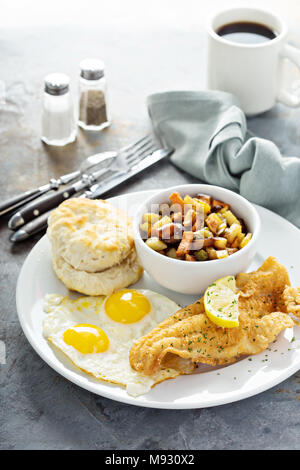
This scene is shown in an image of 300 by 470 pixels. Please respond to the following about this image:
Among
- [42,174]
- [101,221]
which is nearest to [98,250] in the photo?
[101,221]

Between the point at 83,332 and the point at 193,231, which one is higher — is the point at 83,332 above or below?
below

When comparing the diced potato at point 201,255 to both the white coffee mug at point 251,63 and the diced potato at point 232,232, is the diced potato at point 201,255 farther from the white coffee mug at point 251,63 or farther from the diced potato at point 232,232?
the white coffee mug at point 251,63

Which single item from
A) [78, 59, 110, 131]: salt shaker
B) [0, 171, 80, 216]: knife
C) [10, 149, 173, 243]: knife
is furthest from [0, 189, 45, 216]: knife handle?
[78, 59, 110, 131]: salt shaker

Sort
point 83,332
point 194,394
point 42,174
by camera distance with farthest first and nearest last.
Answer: point 42,174
point 83,332
point 194,394

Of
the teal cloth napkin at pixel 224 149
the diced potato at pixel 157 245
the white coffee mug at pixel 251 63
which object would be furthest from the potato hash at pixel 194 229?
the white coffee mug at pixel 251 63

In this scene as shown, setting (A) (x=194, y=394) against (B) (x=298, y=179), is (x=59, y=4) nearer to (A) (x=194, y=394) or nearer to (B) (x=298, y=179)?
(B) (x=298, y=179)

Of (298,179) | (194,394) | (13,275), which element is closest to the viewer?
(194,394)
